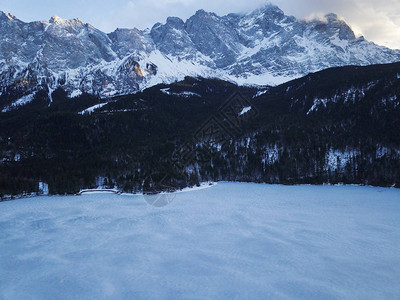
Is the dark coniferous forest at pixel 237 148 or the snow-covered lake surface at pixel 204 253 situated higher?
the dark coniferous forest at pixel 237 148

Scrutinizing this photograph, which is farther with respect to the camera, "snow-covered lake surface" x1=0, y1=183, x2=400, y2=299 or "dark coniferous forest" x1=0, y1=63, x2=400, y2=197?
"dark coniferous forest" x1=0, y1=63, x2=400, y2=197

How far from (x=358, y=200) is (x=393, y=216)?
2044cm

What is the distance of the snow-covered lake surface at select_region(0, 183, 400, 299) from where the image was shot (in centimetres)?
2927

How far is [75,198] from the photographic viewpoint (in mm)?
90438

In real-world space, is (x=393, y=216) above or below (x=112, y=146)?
below

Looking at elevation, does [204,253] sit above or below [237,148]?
below

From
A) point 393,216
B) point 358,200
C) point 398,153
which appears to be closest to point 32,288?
point 393,216

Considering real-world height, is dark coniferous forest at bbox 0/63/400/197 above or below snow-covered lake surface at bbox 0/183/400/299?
above

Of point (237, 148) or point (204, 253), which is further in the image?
point (237, 148)

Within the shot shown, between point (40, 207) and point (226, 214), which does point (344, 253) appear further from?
point (40, 207)

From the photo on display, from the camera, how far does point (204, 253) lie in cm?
3838

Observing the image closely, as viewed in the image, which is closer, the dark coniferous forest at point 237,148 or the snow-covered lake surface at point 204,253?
the snow-covered lake surface at point 204,253

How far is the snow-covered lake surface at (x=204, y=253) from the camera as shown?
2927 centimetres

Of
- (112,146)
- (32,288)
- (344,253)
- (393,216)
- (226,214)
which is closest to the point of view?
(32,288)
